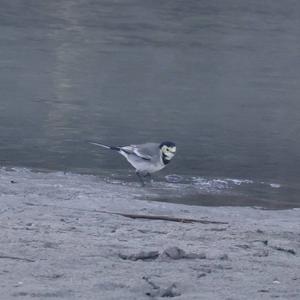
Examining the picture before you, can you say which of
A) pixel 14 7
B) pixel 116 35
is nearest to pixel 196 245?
pixel 116 35

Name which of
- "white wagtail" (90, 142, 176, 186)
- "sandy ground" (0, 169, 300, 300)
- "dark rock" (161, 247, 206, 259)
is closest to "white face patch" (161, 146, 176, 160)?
"white wagtail" (90, 142, 176, 186)

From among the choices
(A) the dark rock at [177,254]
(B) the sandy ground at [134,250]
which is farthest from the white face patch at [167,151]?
(A) the dark rock at [177,254]

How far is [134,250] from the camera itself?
7555 millimetres

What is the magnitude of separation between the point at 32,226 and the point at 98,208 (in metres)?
1.44

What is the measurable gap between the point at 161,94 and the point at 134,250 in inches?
423

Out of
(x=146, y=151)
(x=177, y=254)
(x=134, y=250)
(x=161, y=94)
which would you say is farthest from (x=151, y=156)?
(x=161, y=94)

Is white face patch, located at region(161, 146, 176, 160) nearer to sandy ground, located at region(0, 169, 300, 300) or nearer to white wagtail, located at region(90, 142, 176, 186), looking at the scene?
white wagtail, located at region(90, 142, 176, 186)

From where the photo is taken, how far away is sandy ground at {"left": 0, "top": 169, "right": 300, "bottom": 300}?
6.50m

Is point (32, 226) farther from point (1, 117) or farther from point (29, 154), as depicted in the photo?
point (1, 117)

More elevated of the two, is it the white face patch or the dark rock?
the dark rock

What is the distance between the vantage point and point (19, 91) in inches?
691

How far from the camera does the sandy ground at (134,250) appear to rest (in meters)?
6.50

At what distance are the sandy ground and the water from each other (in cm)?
147

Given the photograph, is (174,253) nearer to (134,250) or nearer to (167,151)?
(134,250)
